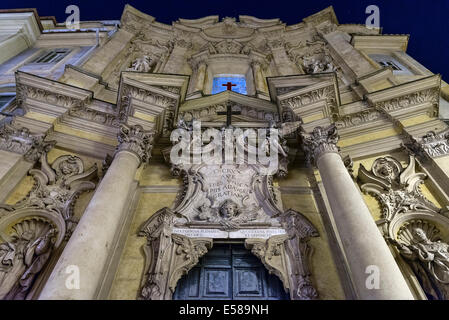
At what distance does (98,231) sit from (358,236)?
4.49 m

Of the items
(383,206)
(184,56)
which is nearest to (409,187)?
(383,206)

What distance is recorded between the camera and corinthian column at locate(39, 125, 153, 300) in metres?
4.35

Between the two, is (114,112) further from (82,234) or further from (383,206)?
(383,206)

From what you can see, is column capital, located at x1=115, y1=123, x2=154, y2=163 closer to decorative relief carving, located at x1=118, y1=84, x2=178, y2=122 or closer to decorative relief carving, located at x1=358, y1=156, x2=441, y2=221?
decorative relief carving, located at x1=118, y1=84, x2=178, y2=122

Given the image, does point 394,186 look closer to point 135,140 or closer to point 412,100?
point 412,100

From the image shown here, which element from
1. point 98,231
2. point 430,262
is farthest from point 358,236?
point 98,231

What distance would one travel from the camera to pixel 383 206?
280 inches

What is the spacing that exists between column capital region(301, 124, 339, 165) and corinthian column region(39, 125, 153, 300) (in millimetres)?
4188

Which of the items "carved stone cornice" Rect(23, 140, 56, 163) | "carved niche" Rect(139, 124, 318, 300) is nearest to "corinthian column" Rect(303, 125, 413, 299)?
"carved niche" Rect(139, 124, 318, 300)

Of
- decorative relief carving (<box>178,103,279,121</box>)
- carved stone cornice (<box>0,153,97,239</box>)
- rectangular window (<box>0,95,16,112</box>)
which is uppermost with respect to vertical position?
rectangular window (<box>0,95,16,112</box>)

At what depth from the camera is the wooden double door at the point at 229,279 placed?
A: 18.6 feet
